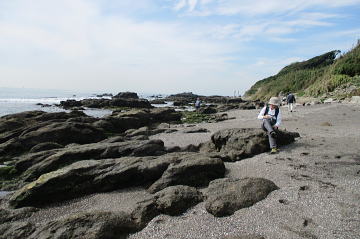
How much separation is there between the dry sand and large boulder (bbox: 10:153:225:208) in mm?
415

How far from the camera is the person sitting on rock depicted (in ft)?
36.3

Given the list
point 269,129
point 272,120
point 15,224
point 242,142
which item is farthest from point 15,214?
point 272,120

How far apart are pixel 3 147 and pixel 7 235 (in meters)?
12.2

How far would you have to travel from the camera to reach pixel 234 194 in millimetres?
7215

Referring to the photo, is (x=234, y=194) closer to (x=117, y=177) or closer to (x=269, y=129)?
(x=117, y=177)

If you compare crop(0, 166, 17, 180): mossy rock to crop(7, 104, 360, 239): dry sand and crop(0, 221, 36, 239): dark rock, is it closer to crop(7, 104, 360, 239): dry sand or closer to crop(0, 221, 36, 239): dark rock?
crop(7, 104, 360, 239): dry sand

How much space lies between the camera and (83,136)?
759 inches

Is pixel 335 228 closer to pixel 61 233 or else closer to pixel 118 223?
pixel 118 223

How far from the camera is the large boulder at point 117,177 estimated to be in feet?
28.6

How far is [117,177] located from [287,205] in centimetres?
521

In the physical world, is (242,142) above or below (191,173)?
above

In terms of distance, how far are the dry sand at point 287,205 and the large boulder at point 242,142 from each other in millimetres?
530

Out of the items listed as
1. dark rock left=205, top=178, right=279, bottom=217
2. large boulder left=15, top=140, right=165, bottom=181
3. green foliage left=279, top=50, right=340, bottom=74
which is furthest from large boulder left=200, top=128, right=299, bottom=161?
green foliage left=279, top=50, right=340, bottom=74

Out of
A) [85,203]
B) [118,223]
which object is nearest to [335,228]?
[118,223]
